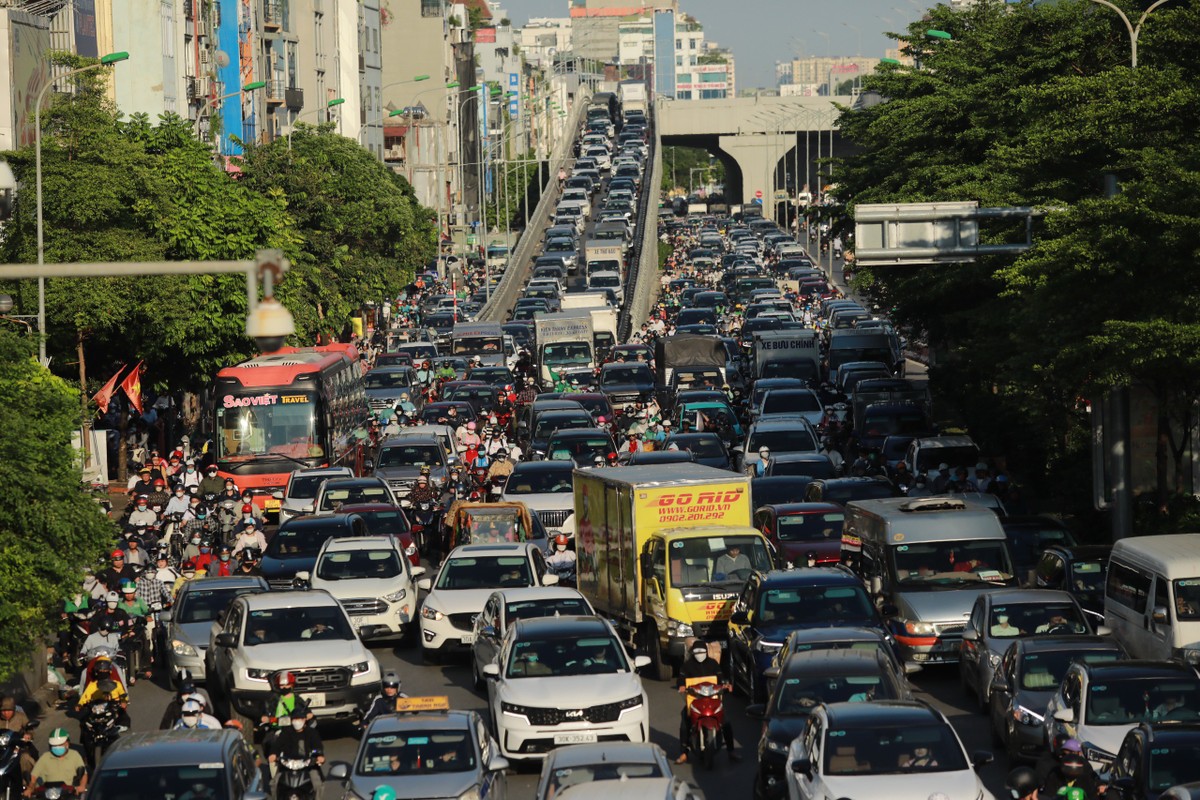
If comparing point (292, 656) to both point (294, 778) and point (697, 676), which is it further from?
point (697, 676)

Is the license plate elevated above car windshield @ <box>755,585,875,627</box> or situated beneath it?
situated beneath

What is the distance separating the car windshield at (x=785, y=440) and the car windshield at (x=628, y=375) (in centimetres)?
1411

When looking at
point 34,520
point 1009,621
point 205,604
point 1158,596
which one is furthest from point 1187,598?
point 34,520

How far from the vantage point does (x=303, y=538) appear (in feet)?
103

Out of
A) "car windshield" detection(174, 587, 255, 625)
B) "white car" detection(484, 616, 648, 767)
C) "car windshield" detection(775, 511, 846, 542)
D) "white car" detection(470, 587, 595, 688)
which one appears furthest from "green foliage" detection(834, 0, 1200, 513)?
"car windshield" detection(174, 587, 255, 625)

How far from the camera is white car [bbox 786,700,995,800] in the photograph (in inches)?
630

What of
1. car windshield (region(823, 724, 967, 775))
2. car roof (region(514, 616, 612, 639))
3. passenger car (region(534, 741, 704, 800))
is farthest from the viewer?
car roof (region(514, 616, 612, 639))

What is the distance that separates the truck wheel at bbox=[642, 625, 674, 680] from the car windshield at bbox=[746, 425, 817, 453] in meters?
15.6

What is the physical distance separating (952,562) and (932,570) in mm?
281

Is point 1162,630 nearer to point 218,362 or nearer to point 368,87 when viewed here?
point 218,362

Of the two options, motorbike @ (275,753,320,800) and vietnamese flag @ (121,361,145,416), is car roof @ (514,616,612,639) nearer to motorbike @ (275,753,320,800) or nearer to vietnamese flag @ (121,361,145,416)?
motorbike @ (275,753,320,800)

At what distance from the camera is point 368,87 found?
456ft

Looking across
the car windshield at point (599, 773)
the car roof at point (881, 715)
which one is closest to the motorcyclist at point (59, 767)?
the car windshield at point (599, 773)

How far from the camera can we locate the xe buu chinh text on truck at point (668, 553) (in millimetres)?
25031
